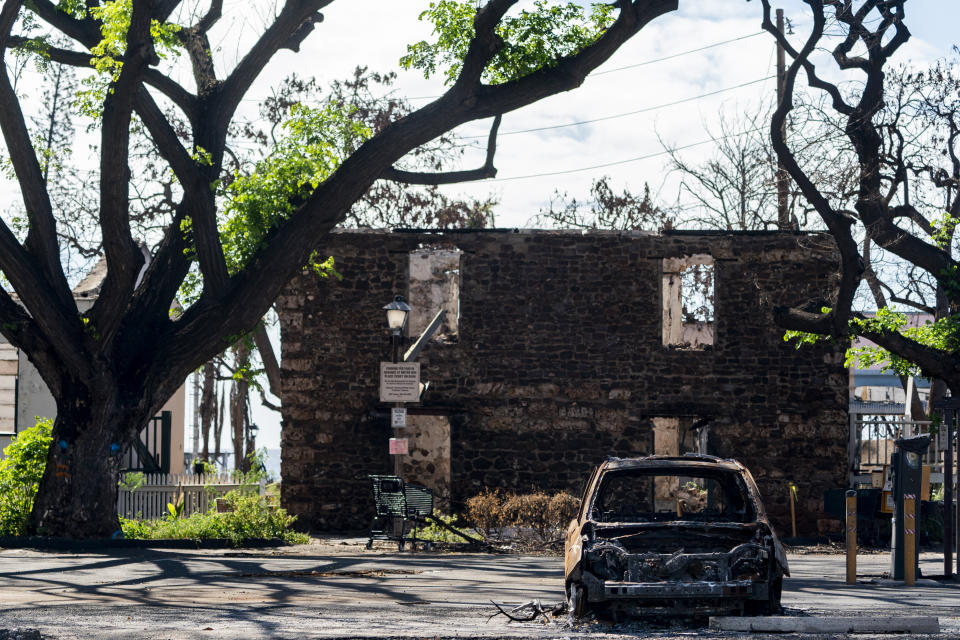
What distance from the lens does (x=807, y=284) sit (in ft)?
75.3

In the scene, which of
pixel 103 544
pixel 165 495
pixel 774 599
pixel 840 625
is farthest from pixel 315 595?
pixel 165 495

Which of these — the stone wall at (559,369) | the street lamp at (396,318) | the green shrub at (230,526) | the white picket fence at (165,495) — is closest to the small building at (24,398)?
the white picket fence at (165,495)

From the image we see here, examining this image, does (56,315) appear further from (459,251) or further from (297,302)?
(459,251)

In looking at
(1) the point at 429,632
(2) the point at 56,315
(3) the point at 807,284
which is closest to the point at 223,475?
(2) the point at 56,315

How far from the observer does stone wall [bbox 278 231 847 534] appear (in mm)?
22688

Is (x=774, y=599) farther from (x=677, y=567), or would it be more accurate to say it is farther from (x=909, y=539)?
(x=909, y=539)

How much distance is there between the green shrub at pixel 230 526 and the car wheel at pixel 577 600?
8.99 metres

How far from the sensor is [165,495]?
21812mm

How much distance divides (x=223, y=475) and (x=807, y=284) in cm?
1203

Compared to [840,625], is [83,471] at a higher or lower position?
higher

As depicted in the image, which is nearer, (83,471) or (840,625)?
(840,625)

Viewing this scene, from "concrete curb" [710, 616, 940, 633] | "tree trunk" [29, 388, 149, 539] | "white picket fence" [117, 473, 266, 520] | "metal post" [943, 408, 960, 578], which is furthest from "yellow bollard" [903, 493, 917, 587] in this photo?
"white picket fence" [117, 473, 266, 520]

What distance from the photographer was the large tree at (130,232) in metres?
15.7

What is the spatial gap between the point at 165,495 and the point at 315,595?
12384 millimetres
